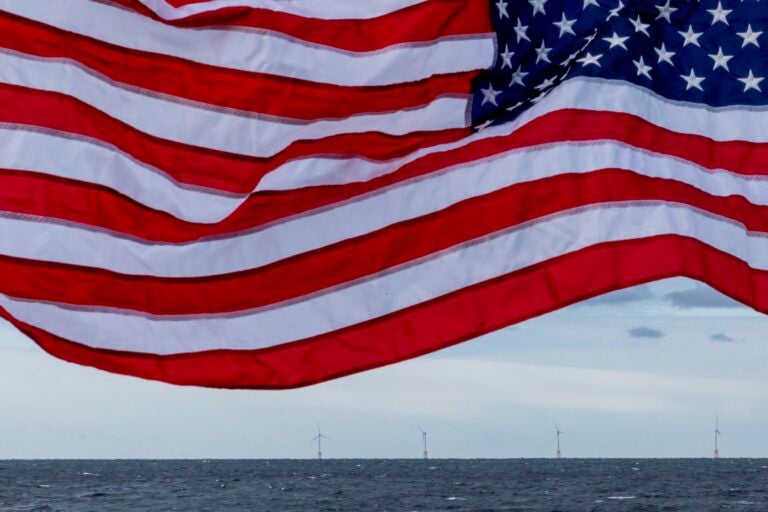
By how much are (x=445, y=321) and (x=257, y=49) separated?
2.35 metres

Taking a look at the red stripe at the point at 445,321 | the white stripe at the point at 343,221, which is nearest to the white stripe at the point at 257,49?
the white stripe at the point at 343,221

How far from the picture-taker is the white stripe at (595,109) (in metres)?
9.13

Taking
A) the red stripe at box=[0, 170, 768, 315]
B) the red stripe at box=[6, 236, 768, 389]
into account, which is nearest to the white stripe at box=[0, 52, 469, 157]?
the red stripe at box=[0, 170, 768, 315]

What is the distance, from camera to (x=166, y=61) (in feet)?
31.6

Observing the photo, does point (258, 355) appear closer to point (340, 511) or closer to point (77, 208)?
point (77, 208)

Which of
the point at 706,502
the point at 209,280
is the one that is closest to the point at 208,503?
the point at 706,502

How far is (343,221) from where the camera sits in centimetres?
944

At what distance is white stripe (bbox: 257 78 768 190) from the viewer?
30.0 ft

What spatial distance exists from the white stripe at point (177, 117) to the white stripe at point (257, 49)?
28cm

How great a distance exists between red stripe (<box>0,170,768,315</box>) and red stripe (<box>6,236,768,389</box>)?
12.7 inches

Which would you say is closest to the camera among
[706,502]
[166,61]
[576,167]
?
[576,167]

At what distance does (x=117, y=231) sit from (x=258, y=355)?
1292mm

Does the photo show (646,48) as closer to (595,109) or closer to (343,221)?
(595,109)

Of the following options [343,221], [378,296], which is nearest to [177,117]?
[343,221]
